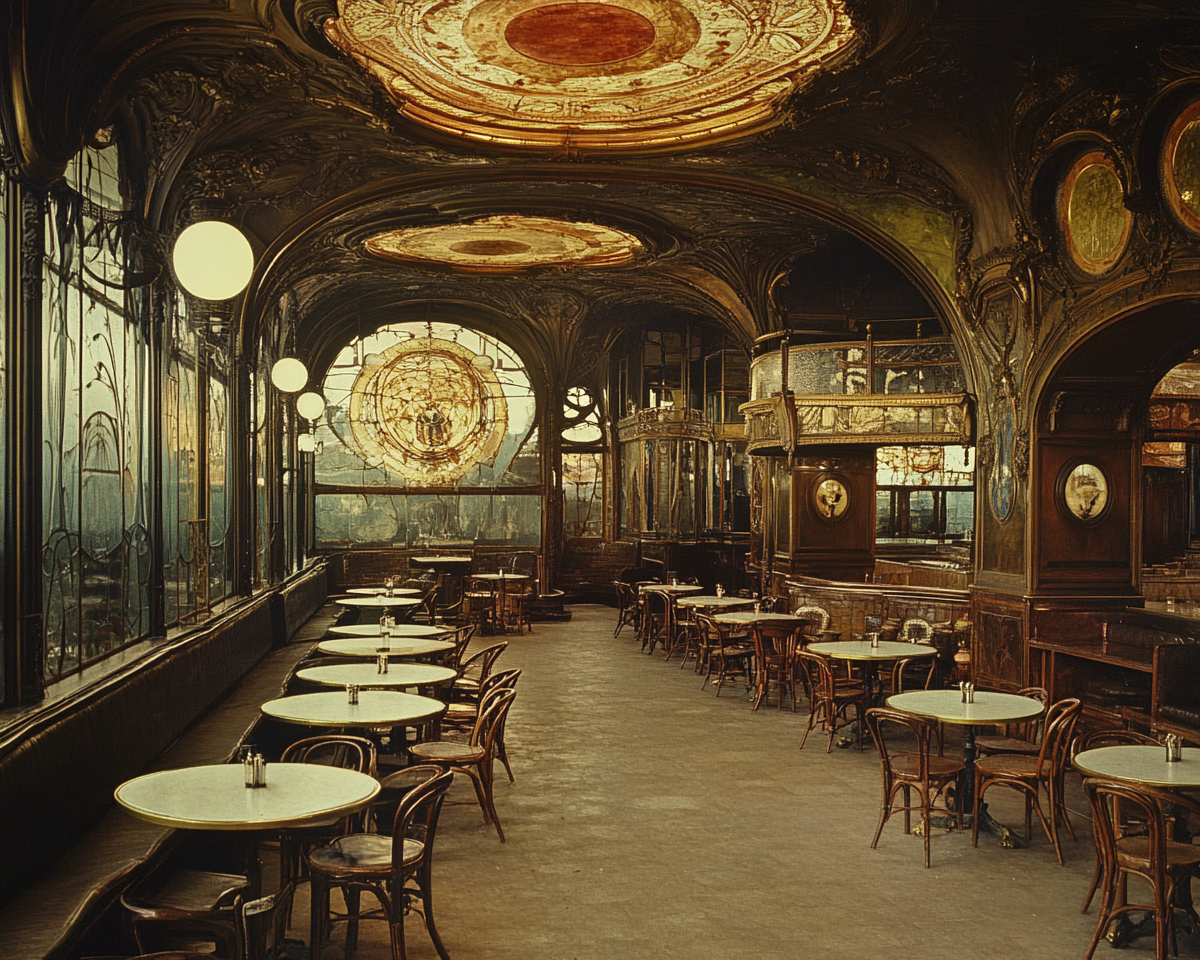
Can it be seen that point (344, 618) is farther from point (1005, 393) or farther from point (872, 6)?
point (872, 6)

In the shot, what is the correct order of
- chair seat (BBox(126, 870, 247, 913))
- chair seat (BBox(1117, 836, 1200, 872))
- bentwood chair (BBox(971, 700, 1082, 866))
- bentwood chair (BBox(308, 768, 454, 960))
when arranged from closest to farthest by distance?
chair seat (BBox(126, 870, 247, 913)), bentwood chair (BBox(308, 768, 454, 960)), chair seat (BBox(1117, 836, 1200, 872)), bentwood chair (BBox(971, 700, 1082, 866))

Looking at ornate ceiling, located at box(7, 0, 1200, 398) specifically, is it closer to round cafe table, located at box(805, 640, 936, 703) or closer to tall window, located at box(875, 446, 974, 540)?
round cafe table, located at box(805, 640, 936, 703)

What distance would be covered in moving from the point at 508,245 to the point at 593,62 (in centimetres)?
592

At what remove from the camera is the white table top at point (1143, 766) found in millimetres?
4340

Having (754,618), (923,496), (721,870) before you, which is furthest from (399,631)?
(923,496)

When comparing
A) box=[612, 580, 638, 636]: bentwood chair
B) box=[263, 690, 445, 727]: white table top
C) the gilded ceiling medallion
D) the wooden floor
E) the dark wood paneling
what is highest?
the gilded ceiling medallion

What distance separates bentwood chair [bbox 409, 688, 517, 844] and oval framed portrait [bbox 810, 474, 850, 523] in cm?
753

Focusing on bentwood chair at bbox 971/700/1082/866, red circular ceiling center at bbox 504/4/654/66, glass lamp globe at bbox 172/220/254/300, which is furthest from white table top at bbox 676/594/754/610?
glass lamp globe at bbox 172/220/254/300

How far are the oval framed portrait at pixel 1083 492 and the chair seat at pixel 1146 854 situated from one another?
4.22 meters

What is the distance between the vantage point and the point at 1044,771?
18.5 feet

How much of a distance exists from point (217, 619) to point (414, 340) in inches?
398

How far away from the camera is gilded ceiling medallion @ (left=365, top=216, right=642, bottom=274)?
475 inches

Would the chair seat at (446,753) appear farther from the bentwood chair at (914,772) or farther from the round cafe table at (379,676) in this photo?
the bentwood chair at (914,772)

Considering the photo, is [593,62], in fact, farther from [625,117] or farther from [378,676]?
[378,676]
